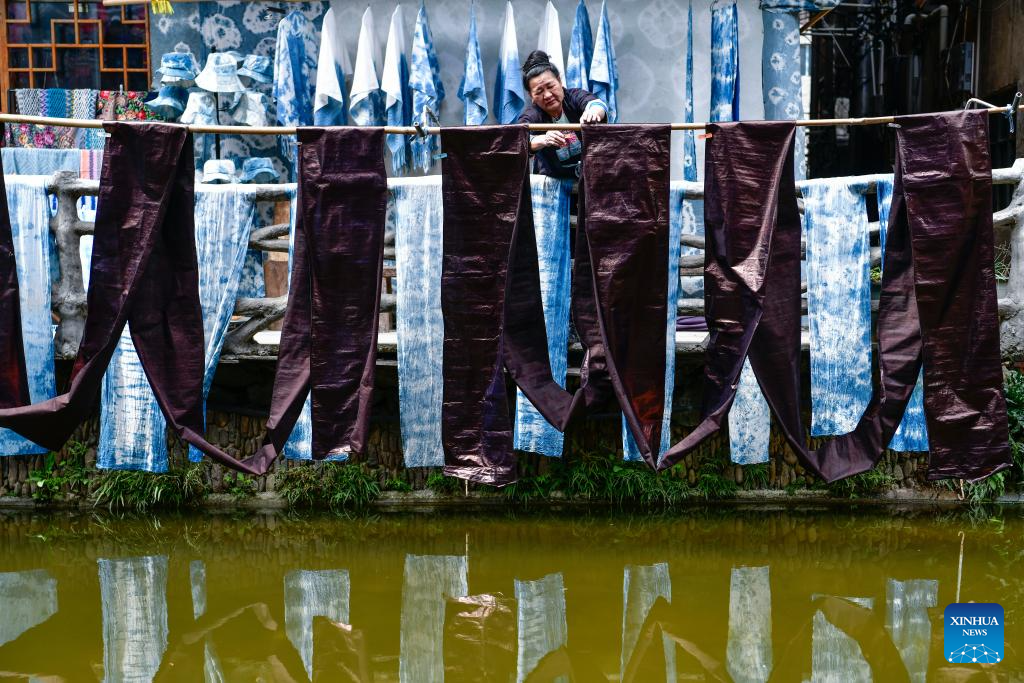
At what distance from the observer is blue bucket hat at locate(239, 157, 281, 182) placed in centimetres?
710

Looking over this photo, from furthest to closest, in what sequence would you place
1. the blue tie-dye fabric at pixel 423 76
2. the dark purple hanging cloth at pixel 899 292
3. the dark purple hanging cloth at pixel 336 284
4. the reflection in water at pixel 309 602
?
1. the blue tie-dye fabric at pixel 423 76
2. the dark purple hanging cloth at pixel 336 284
3. the dark purple hanging cloth at pixel 899 292
4. the reflection in water at pixel 309 602

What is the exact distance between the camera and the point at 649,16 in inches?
290

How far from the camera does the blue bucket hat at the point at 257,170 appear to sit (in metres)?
7.10

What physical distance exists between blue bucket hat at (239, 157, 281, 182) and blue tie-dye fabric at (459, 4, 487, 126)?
1.42m

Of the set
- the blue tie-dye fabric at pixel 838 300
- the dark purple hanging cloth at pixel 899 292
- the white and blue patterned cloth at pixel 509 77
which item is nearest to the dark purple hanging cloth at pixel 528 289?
the dark purple hanging cloth at pixel 899 292

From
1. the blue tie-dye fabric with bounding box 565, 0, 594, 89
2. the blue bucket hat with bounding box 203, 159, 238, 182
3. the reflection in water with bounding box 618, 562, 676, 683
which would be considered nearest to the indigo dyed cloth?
the reflection in water with bounding box 618, 562, 676, 683

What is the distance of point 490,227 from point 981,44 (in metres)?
6.23

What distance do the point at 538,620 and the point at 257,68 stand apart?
4661 millimetres

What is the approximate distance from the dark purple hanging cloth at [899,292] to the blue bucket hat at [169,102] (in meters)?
4.12

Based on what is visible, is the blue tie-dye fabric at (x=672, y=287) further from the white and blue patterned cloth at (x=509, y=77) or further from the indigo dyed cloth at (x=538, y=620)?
the white and blue patterned cloth at (x=509, y=77)

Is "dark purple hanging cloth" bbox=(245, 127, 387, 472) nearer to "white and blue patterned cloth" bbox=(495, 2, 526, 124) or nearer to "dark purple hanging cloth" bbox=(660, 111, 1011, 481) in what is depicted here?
"dark purple hanging cloth" bbox=(660, 111, 1011, 481)

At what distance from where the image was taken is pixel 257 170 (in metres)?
7.09

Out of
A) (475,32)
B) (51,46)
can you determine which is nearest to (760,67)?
(475,32)

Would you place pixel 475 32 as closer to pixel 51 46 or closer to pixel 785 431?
pixel 51 46
